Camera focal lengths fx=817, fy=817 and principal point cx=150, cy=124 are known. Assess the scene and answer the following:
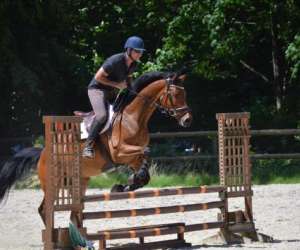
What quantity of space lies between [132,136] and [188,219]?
1902 mm

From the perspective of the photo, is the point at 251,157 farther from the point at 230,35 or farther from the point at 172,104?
the point at 172,104

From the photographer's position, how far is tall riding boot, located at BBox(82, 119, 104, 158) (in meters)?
8.77

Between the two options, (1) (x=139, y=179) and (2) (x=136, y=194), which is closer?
(2) (x=136, y=194)

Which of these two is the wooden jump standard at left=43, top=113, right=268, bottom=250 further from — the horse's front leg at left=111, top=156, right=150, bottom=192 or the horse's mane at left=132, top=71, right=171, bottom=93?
the horse's mane at left=132, top=71, right=171, bottom=93

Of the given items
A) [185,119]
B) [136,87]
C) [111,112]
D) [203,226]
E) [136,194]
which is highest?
[136,87]

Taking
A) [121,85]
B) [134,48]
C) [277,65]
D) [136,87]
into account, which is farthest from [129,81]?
[277,65]

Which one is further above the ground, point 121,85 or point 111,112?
point 121,85

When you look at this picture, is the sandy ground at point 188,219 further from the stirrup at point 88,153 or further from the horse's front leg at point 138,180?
the stirrup at point 88,153

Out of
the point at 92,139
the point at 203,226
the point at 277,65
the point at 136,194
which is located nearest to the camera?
the point at 136,194

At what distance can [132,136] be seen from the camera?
8891 mm

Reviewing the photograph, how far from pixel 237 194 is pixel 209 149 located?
1125cm

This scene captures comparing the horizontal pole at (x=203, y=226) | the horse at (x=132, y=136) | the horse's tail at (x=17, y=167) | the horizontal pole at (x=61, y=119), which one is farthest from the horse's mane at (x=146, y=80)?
the horizontal pole at (x=203, y=226)

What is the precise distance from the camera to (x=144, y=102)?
9.03 metres

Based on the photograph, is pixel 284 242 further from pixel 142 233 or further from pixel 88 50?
pixel 88 50
